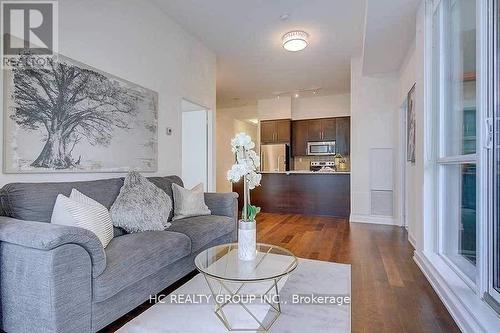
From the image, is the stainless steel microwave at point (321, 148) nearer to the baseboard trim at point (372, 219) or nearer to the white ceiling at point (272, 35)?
the white ceiling at point (272, 35)

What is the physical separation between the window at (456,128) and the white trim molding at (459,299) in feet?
0.28

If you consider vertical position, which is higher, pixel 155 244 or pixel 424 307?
pixel 155 244

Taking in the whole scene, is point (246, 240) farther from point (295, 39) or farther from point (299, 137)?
point (299, 137)

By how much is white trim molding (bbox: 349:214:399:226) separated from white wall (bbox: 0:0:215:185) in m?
3.23

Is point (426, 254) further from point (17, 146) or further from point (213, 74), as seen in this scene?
point (213, 74)

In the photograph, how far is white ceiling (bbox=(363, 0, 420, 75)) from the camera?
2711 millimetres

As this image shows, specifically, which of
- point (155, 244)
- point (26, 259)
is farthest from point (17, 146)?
point (155, 244)

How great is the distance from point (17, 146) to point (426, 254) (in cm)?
345

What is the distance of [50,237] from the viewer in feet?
4.25

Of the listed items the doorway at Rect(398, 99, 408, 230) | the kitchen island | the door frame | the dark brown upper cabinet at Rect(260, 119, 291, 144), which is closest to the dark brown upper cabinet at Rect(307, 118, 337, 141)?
the dark brown upper cabinet at Rect(260, 119, 291, 144)

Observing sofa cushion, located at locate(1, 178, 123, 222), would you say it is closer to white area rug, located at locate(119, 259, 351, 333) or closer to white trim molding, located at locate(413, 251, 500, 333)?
white area rug, located at locate(119, 259, 351, 333)

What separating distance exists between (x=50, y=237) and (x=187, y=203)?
160cm

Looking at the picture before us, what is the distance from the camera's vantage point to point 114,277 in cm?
153

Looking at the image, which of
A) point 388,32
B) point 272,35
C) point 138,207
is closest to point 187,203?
point 138,207
